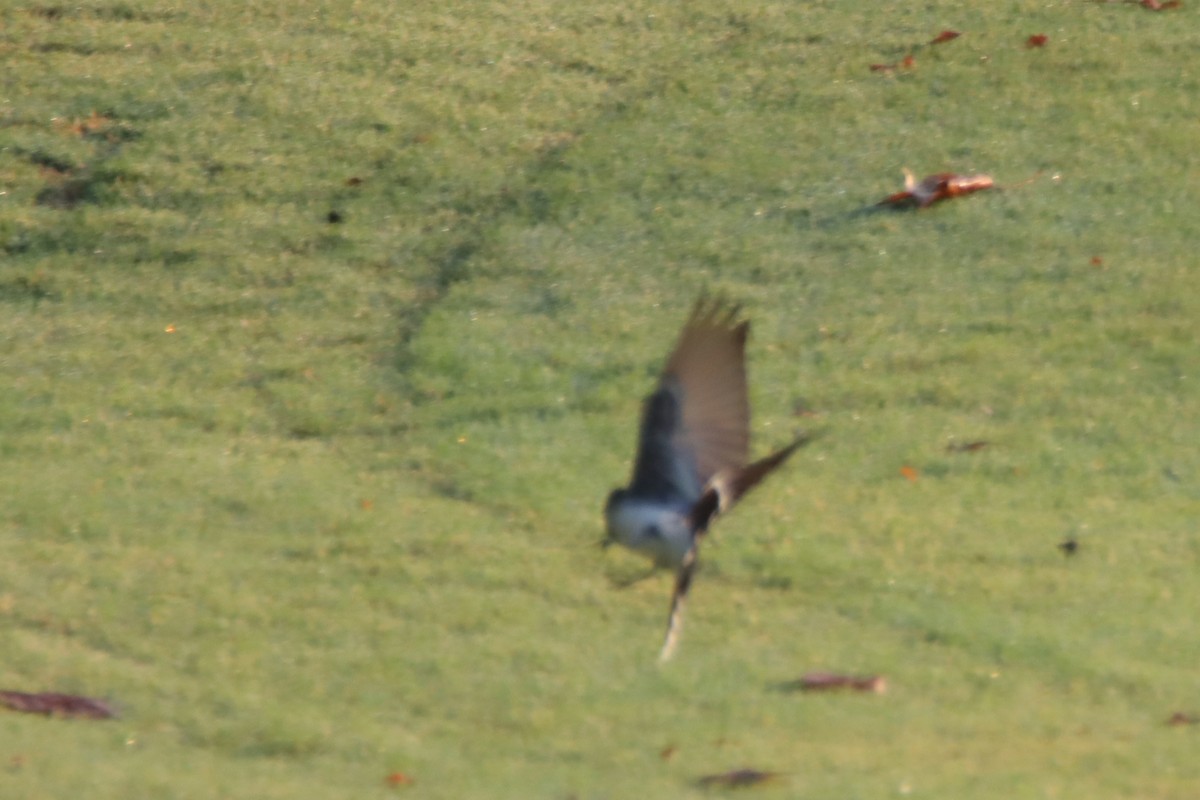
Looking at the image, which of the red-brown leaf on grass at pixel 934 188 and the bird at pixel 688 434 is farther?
the red-brown leaf on grass at pixel 934 188

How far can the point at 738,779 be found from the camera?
153 inches

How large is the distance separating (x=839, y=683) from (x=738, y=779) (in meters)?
0.58

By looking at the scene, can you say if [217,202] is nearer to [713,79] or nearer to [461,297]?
[461,297]

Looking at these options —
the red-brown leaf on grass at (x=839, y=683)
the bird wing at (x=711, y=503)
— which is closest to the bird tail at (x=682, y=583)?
the bird wing at (x=711, y=503)

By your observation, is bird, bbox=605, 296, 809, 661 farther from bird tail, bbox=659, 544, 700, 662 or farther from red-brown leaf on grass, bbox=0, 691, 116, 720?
red-brown leaf on grass, bbox=0, 691, 116, 720

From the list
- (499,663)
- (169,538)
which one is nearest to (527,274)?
(169,538)

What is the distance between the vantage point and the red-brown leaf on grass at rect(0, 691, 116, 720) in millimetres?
4367

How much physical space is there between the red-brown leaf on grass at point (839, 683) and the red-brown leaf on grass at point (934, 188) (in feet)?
9.68

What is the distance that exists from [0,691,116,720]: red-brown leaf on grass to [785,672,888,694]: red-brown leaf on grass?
1.72 meters

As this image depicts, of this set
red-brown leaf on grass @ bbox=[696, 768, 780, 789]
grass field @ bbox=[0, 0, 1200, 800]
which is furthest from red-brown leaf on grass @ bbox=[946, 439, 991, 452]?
red-brown leaf on grass @ bbox=[696, 768, 780, 789]

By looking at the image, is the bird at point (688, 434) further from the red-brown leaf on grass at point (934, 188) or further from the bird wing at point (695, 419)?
the red-brown leaf on grass at point (934, 188)

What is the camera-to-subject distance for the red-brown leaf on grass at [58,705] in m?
4.37

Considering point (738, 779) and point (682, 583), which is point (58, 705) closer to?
point (682, 583)

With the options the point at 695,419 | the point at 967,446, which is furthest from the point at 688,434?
the point at 967,446
